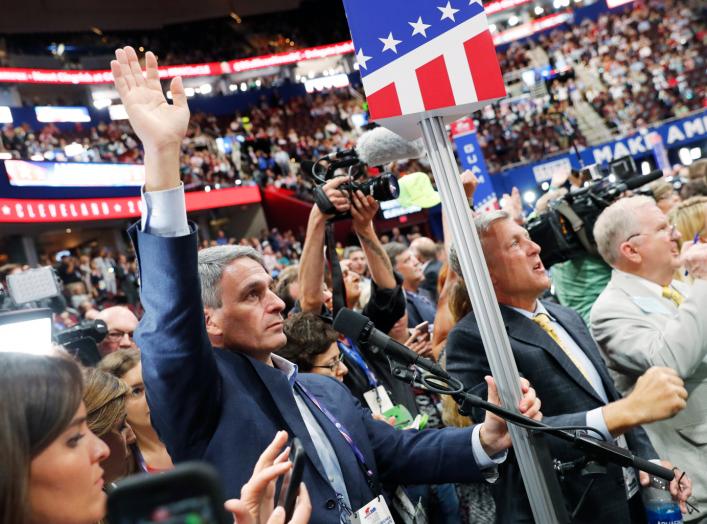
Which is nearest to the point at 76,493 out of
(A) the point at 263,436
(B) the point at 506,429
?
(A) the point at 263,436

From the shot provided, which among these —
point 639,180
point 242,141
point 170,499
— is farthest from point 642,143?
point 170,499

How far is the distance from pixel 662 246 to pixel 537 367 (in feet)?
3.38

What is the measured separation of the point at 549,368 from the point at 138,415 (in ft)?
4.94

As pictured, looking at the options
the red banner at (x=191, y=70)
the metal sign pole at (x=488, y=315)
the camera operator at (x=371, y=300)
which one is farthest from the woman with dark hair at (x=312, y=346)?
the red banner at (x=191, y=70)

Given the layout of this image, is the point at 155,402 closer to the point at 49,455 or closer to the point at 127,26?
the point at 49,455

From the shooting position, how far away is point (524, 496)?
2.21 meters

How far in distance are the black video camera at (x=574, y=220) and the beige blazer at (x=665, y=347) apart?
573 millimetres

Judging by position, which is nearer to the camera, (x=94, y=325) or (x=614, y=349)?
(x=614, y=349)

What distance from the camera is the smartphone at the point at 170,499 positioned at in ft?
1.44

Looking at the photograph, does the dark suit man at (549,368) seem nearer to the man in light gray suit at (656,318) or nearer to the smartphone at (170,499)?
the man in light gray suit at (656,318)

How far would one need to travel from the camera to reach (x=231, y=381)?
1774 mm

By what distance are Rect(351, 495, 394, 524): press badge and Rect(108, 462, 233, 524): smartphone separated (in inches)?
56.0

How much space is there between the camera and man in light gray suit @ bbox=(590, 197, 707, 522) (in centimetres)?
244

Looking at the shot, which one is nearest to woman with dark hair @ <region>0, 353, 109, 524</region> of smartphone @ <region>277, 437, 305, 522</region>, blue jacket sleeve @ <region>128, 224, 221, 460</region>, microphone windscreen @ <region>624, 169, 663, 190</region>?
smartphone @ <region>277, 437, 305, 522</region>
